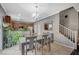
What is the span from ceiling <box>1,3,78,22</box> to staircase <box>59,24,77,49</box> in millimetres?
302

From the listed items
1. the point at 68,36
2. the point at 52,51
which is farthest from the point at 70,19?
the point at 52,51

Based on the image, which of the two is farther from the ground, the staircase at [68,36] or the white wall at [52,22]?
the white wall at [52,22]

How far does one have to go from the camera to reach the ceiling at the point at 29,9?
5.94 ft

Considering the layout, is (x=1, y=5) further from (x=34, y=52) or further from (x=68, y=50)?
(x=68, y=50)

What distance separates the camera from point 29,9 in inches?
71.9

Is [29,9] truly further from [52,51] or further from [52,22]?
[52,51]

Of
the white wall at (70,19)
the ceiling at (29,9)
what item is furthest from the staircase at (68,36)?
the ceiling at (29,9)

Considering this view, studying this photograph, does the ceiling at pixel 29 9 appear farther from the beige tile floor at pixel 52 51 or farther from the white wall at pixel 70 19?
the beige tile floor at pixel 52 51

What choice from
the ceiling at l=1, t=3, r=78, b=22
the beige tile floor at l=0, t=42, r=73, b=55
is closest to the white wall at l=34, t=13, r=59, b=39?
the ceiling at l=1, t=3, r=78, b=22

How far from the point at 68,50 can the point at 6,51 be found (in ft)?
3.36

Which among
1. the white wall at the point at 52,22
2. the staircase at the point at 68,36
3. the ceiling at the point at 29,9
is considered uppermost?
the ceiling at the point at 29,9

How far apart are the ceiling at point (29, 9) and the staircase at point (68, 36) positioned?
11.9 inches

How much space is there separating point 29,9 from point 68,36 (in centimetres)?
79

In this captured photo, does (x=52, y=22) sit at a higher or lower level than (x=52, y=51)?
higher
